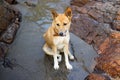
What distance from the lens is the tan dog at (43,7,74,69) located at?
5.87 meters

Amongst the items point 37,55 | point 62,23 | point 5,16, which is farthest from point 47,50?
point 5,16

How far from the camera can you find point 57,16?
595 cm

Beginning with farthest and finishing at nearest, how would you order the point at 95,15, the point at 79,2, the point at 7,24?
the point at 79,2 → the point at 95,15 → the point at 7,24

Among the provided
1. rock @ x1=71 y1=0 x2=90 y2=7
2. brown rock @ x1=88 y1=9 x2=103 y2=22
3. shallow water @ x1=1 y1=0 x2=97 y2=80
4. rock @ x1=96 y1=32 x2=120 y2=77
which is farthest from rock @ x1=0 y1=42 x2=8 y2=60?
rock @ x1=71 y1=0 x2=90 y2=7

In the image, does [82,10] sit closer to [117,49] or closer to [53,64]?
[117,49]

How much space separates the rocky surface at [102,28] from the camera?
21.9 feet

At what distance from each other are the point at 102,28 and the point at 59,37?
2.24 m

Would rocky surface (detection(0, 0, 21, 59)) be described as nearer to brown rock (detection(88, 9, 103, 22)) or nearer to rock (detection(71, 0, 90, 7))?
rock (detection(71, 0, 90, 7))

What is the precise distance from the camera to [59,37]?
609 centimetres

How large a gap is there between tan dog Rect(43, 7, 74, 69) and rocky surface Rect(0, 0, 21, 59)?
3.67 feet

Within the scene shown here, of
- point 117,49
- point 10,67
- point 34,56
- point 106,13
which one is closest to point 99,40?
point 117,49

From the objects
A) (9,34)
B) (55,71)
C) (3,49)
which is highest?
(9,34)

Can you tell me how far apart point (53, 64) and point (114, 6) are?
3708 mm

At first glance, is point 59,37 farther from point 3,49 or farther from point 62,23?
point 3,49
